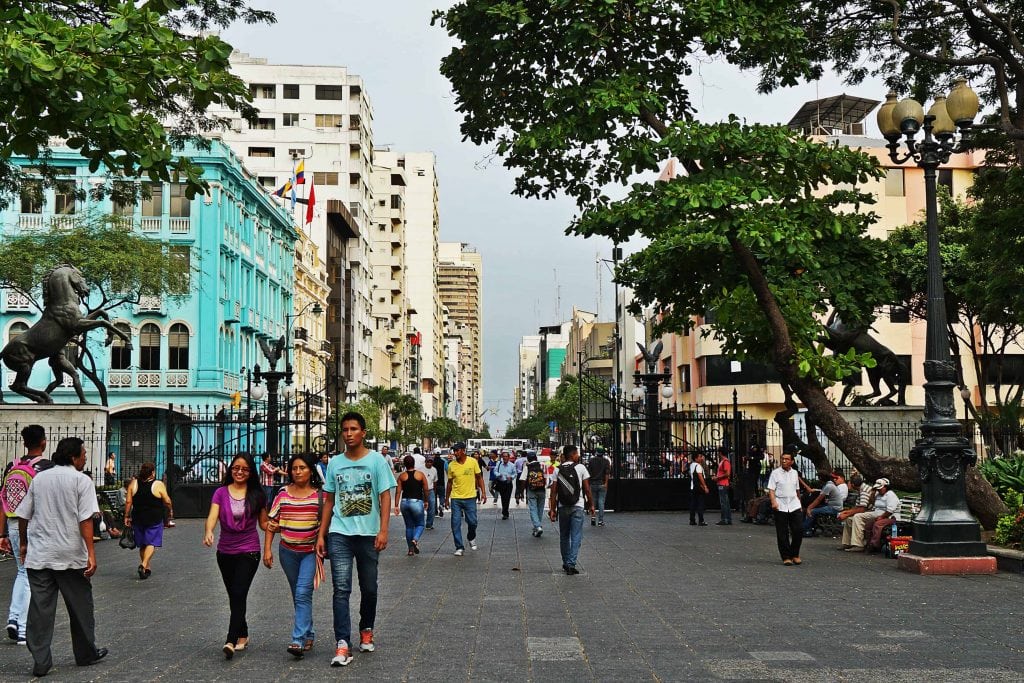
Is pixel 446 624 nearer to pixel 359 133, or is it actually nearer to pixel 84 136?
pixel 84 136

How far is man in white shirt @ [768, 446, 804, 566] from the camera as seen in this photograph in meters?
15.2

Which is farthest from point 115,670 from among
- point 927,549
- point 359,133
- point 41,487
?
point 359,133

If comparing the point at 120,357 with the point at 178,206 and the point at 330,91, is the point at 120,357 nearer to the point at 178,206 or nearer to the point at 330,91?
the point at 178,206

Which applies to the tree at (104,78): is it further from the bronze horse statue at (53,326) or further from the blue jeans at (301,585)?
the bronze horse statue at (53,326)

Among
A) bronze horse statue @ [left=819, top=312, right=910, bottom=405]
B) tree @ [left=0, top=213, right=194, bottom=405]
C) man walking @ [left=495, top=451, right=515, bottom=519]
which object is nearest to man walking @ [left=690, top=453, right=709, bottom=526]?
bronze horse statue @ [left=819, top=312, right=910, bottom=405]

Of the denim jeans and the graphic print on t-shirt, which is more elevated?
the graphic print on t-shirt

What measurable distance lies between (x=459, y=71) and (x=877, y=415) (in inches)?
476

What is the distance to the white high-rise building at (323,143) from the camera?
8325 centimetres

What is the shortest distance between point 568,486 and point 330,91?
2999 inches

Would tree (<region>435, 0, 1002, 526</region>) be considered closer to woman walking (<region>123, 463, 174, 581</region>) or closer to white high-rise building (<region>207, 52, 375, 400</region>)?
woman walking (<region>123, 463, 174, 581</region>)

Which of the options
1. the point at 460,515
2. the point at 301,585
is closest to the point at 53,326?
the point at 460,515

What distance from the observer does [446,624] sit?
10.0m

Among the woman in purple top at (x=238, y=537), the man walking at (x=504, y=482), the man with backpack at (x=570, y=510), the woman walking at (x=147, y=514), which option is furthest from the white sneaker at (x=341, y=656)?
the man walking at (x=504, y=482)

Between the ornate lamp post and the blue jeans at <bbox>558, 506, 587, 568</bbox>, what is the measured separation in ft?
14.0
